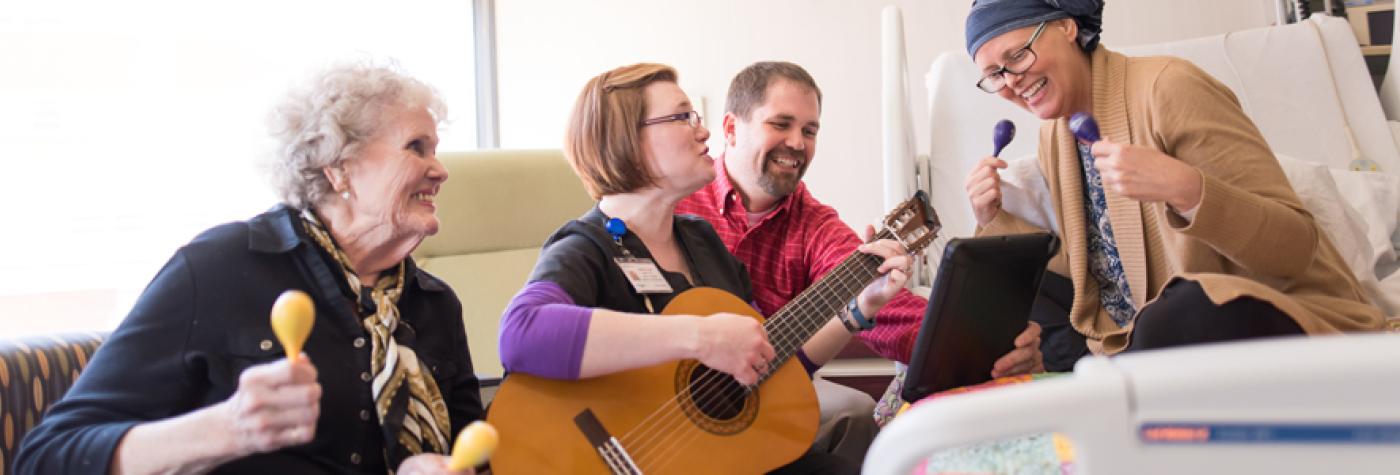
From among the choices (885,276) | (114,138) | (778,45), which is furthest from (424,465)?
(778,45)

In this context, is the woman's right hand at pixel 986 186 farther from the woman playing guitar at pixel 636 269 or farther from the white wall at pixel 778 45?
the white wall at pixel 778 45

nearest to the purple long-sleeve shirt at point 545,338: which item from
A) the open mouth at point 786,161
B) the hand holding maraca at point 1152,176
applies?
the hand holding maraca at point 1152,176

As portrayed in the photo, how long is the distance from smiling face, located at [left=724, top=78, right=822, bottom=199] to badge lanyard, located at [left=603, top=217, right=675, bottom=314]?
572 mm

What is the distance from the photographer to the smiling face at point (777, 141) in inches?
84.7

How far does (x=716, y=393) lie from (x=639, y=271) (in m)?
0.25

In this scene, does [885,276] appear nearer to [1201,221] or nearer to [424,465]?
[1201,221]

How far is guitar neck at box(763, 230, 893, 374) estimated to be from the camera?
1.57 metres

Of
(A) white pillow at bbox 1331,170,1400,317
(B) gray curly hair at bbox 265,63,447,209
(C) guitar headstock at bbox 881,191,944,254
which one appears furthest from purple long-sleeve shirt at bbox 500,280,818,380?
(A) white pillow at bbox 1331,170,1400,317

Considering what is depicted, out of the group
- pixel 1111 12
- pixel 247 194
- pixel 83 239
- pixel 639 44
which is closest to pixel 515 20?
pixel 639 44

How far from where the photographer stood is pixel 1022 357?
5.33ft

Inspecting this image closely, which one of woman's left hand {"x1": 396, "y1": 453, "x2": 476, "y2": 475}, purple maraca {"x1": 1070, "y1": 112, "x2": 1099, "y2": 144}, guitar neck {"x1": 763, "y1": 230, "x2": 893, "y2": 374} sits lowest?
woman's left hand {"x1": 396, "y1": 453, "x2": 476, "y2": 475}

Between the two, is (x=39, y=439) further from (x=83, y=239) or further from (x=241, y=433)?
(x=83, y=239)

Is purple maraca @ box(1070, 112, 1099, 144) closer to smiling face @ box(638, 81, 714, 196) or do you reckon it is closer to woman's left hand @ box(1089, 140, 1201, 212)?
woman's left hand @ box(1089, 140, 1201, 212)

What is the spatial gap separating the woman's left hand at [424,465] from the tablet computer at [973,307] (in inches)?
27.7
